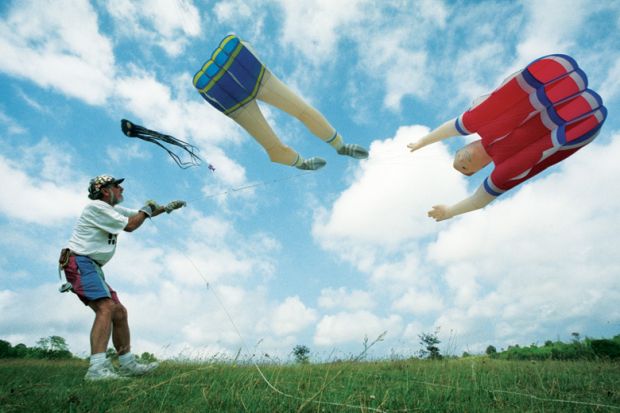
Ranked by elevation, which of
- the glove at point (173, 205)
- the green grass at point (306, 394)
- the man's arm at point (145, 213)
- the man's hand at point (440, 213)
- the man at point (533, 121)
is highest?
the man at point (533, 121)

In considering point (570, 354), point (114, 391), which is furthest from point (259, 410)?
point (570, 354)

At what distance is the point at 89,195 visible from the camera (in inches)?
185

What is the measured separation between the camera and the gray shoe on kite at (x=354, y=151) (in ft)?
19.7

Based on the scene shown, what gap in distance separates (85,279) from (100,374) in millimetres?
926

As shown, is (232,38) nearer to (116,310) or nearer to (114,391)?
(116,310)

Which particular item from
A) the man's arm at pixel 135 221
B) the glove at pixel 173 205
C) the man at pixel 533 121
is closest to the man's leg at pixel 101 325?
the man's arm at pixel 135 221

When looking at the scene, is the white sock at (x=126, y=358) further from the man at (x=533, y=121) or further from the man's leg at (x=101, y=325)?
the man at (x=533, y=121)

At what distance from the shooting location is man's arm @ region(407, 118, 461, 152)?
5.25m

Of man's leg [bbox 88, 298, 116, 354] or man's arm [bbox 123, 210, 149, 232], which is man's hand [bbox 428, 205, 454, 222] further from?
man's leg [bbox 88, 298, 116, 354]

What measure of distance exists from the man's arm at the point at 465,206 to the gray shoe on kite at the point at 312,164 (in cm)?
184

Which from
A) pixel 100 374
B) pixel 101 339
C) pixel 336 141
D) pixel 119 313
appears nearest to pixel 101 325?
pixel 101 339

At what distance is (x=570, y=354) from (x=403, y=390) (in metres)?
6.60

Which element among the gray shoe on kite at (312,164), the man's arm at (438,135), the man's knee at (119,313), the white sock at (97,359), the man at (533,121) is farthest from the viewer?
the gray shoe on kite at (312,164)

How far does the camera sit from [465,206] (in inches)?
203
